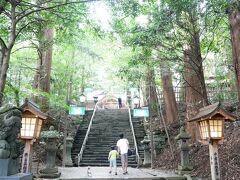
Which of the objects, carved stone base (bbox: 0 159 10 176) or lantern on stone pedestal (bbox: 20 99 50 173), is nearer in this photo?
carved stone base (bbox: 0 159 10 176)

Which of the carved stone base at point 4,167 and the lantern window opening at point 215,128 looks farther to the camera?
the lantern window opening at point 215,128

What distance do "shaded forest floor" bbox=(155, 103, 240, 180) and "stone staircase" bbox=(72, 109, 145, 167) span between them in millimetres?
3041

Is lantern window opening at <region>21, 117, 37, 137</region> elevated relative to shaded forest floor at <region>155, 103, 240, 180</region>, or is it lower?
elevated

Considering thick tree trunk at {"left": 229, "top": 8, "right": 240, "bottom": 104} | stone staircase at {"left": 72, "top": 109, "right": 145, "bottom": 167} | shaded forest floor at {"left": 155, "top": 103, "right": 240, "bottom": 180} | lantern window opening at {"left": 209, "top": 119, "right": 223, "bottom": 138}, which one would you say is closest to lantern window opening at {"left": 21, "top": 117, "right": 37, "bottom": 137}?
lantern window opening at {"left": 209, "top": 119, "right": 223, "bottom": 138}

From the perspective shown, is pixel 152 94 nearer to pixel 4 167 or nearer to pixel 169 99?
pixel 169 99

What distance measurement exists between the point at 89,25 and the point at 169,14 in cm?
269

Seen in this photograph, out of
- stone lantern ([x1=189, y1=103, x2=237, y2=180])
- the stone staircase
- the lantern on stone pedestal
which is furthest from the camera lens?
the stone staircase

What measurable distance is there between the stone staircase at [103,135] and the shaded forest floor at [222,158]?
304 centimetres

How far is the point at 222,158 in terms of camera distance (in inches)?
333

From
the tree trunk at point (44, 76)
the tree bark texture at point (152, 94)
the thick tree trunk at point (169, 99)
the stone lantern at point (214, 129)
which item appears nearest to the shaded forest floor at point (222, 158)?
the stone lantern at point (214, 129)

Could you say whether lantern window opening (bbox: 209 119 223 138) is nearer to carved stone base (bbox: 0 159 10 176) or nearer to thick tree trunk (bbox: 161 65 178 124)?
carved stone base (bbox: 0 159 10 176)

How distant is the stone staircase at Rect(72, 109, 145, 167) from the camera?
15.8m

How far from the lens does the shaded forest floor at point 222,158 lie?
7.52 m

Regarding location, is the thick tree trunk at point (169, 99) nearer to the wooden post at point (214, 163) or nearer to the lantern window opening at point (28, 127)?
the wooden post at point (214, 163)
